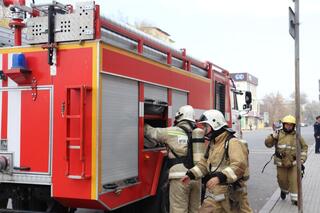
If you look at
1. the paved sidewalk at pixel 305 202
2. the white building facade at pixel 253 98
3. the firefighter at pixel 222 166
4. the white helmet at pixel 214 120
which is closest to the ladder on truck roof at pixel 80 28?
the white helmet at pixel 214 120

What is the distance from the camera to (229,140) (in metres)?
4.80

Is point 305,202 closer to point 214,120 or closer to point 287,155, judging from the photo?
point 287,155

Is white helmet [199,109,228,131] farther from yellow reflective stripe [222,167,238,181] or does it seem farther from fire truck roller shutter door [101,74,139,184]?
fire truck roller shutter door [101,74,139,184]

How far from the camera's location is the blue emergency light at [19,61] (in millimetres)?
4879

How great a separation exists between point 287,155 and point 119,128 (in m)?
4.45

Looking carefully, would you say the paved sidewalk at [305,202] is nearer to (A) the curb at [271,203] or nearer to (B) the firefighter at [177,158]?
(A) the curb at [271,203]

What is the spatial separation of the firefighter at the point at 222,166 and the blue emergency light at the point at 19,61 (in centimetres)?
205

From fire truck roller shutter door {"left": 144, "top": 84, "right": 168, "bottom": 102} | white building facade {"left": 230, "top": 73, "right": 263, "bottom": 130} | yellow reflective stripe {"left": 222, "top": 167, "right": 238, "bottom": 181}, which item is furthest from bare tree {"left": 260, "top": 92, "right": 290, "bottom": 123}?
yellow reflective stripe {"left": 222, "top": 167, "right": 238, "bottom": 181}

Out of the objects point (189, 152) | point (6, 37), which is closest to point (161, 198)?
point (189, 152)

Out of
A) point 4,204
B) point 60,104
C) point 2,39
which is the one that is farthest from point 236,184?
point 2,39

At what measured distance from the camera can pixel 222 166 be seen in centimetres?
483

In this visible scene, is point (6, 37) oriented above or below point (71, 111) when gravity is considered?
above

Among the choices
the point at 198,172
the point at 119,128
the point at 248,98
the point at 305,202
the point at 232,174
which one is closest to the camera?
the point at 232,174

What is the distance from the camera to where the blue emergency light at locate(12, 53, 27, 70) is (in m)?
4.88
